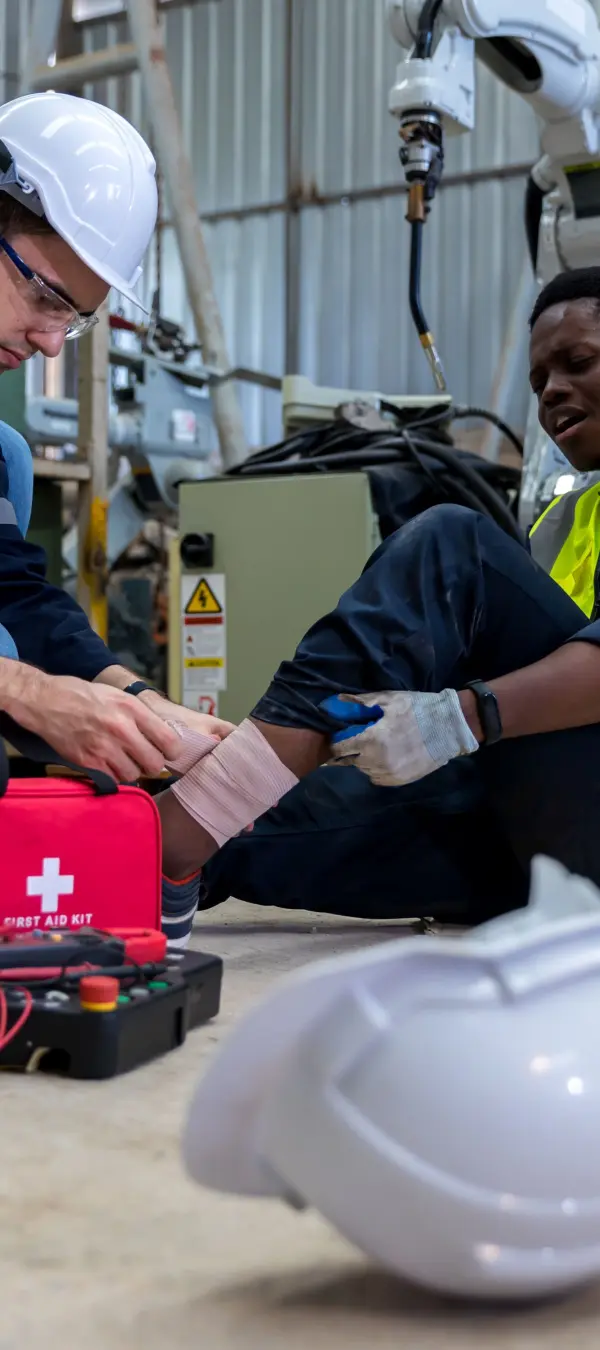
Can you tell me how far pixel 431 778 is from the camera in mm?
1738

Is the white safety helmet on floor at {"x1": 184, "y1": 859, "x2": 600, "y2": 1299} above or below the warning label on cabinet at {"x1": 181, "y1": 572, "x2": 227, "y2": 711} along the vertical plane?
below

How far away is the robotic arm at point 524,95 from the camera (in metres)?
2.19

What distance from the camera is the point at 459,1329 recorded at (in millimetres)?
610

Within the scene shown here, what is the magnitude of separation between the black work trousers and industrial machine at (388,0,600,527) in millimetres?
780

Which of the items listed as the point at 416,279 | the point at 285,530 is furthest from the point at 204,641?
the point at 416,279

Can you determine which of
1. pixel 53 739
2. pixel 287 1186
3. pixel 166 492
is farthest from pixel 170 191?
pixel 287 1186

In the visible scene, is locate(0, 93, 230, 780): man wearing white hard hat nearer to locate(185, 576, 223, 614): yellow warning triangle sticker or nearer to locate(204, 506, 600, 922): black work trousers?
locate(204, 506, 600, 922): black work trousers

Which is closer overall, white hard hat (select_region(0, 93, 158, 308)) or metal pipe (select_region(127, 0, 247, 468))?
white hard hat (select_region(0, 93, 158, 308))

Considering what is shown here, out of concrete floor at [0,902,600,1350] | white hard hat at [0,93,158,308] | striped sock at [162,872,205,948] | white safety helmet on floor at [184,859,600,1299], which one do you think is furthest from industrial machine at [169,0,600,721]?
white safety helmet on floor at [184,859,600,1299]

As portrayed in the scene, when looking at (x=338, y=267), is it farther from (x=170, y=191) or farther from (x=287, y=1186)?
(x=287, y=1186)

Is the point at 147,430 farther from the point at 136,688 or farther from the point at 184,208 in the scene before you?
the point at 136,688

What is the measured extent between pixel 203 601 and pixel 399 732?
4.73ft

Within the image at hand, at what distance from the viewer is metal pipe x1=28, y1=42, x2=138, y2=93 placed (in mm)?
4922

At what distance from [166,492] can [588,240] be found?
1.89 metres
